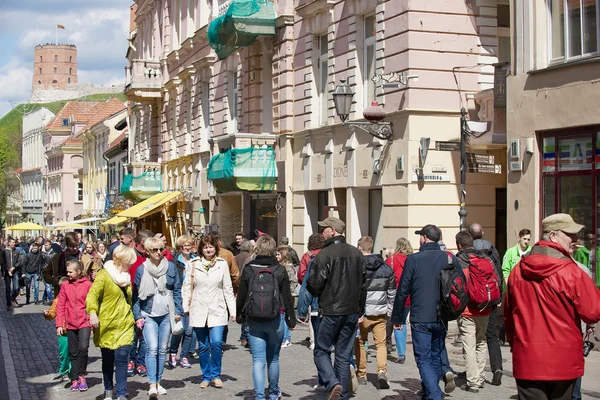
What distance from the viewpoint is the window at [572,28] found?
1495 centimetres

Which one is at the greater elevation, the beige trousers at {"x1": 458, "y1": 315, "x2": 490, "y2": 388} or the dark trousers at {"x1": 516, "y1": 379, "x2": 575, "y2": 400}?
the dark trousers at {"x1": 516, "y1": 379, "x2": 575, "y2": 400}

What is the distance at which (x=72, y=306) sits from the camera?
39.6 ft

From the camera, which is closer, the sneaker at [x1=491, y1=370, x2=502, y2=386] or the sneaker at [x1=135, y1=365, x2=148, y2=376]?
the sneaker at [x1=491, y1=370, x2=502, y2=386]

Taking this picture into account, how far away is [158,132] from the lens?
4325cm

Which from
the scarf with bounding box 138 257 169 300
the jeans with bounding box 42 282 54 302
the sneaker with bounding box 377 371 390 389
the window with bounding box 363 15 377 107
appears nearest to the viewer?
the scarf with bounding box 138 257 169 300

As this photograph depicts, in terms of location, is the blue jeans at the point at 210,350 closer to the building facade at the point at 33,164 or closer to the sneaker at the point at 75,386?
the sneaker at the point at 75,386

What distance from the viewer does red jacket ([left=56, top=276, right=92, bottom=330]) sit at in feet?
39.5

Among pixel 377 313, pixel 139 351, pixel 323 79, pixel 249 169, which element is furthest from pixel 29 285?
pixel 377 313

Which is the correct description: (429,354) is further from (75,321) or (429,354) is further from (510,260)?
(75,321)

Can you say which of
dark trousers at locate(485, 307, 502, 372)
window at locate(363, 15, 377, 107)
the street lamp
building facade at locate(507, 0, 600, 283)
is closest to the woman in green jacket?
dark trousers at locate(485, 307, 502, 372)

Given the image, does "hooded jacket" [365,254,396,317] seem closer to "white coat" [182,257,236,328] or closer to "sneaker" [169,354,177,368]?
"white coat" [182,257,236,328]

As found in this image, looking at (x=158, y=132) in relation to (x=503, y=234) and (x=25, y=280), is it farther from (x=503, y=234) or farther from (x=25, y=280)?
(x=503, y=234)

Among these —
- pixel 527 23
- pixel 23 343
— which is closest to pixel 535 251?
pixel 527 23

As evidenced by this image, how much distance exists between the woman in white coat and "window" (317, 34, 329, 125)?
12581mm
